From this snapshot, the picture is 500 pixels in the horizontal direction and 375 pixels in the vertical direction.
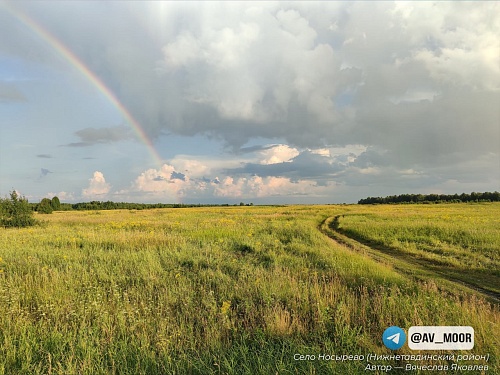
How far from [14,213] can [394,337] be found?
4415 cm

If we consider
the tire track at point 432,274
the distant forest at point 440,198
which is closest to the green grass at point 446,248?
the tire track at point 432,274

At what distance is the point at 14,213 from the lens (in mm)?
36438

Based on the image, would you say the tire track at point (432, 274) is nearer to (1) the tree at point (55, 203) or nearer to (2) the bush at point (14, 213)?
(2) the bush at point (14, 213)

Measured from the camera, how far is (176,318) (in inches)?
248

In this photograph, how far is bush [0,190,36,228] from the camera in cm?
3597

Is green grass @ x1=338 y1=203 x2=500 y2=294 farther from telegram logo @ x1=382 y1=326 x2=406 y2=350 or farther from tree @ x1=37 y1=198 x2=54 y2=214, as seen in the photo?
tree @ x1=37 y1=198 x2=54 y2=214

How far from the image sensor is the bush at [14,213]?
36.0 metres

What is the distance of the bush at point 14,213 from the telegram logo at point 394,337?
140ft

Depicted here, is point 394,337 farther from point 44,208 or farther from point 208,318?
point 44,208

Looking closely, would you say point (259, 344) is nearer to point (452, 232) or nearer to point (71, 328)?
point (71, 328)

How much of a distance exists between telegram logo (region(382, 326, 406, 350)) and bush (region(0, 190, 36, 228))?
140 ft

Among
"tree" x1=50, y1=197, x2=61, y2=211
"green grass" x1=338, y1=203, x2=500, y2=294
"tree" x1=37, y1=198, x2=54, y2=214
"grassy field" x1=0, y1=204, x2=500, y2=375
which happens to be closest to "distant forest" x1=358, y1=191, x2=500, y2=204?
"green grass" x1=338, y1=203, x2=500, y2=294

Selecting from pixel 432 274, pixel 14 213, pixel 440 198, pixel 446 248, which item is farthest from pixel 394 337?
pixel 440 198

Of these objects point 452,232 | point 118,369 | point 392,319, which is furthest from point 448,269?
point 118,369
